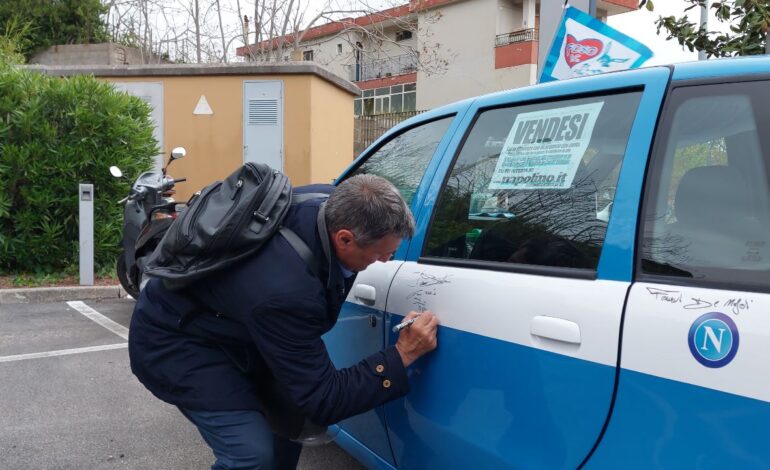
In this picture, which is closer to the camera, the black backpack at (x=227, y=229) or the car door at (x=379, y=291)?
the black backpack at (x=227, y=229)

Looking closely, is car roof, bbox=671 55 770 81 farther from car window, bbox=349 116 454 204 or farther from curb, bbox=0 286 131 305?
curb, bbox=0 286 131 305

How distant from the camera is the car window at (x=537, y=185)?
1.76 meters

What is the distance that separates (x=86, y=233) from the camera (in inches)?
273

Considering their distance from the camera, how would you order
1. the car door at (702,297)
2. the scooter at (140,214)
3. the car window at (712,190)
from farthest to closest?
the scooter at (140,214)
the car window at (712,190)
the car door at (702,297)

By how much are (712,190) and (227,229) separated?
1317 millimetres

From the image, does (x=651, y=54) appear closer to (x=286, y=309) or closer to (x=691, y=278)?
(x=691, y=278)

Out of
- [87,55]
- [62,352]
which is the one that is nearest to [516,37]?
[87,55]

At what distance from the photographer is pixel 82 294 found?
22.4ft

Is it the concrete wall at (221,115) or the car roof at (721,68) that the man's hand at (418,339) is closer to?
the car roof at (721,68)

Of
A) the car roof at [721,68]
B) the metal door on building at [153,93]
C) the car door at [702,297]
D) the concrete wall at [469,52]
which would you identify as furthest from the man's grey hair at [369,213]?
the concrete wall at [469,52]

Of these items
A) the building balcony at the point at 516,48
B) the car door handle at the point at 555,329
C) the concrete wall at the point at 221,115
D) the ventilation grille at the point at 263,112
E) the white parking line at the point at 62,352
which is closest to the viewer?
the car door handle at the point at 555,329

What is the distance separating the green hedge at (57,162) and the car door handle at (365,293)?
18.8 feet

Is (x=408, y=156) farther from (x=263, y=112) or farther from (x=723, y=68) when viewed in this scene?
(x=263, y=112)

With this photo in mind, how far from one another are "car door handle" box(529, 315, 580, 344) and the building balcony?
962 inches
